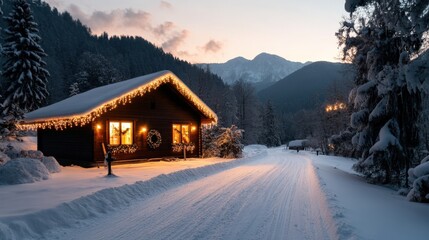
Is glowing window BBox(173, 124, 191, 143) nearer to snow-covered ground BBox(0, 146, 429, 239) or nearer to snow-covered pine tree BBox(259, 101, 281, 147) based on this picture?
snow-covered ground BBox(0, 146, 429, 239)

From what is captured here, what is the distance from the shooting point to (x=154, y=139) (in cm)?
2025

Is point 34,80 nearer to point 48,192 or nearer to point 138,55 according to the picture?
Answer: point 48,192

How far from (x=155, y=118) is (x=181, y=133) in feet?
8.44

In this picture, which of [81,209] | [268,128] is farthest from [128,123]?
[268,128]

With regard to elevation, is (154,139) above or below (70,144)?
above

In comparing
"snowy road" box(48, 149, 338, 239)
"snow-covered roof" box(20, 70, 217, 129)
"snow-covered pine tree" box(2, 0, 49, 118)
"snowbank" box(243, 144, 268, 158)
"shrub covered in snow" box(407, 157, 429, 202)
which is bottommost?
"snowy road" box(48, 149, 338, 239)

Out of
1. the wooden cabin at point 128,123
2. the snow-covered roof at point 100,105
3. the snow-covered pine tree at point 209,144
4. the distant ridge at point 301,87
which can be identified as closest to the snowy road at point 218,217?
the snow-covered roof at point 100,105

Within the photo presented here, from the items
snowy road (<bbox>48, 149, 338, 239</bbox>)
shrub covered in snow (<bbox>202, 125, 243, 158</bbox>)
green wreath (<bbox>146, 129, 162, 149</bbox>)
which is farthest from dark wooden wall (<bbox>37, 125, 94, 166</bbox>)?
shrub covered in snow (<bbox>202, 125, 243, 158</bbox>)

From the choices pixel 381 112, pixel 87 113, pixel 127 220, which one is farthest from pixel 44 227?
pixel 381 112

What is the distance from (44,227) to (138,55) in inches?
4532

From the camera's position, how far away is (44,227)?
20.4 ft

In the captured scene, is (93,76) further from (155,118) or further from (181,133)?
(155,118)

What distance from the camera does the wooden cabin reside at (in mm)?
17047

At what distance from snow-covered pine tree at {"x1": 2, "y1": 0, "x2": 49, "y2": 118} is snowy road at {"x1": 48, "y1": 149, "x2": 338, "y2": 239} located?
97.3 feet
